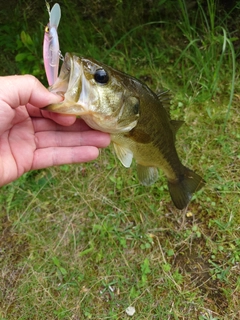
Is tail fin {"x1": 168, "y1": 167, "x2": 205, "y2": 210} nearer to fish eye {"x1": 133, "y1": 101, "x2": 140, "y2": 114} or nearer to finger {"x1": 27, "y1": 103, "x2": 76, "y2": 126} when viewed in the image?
fish eye {"x1": 133, "y1": 101, "x2": 140, "y2": 114}

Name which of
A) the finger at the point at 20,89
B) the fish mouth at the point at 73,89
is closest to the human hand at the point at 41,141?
the finger at the point at 20,89

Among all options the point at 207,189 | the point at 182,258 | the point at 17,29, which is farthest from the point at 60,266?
the point at 17,29

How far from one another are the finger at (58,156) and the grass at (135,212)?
86cm

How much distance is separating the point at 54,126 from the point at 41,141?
11 centimetres

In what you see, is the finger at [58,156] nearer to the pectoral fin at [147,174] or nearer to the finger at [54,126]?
the finger at [54,126]

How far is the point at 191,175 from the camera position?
2.36 meters

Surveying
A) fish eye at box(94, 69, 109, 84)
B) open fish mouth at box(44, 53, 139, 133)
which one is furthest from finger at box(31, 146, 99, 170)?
fish eye at box(94, 69, 109, 84)

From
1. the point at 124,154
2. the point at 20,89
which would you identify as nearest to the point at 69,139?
the point at 124,154

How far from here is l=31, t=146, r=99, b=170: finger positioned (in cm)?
192

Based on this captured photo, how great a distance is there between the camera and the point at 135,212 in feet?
8.77

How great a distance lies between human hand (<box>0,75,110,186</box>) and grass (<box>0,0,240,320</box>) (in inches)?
Answer: 35.3

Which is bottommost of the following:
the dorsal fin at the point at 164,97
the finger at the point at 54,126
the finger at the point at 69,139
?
the finger at the point at 69,139

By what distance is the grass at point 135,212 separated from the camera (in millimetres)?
2438

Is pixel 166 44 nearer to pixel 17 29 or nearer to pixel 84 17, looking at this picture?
pixel 84 17
